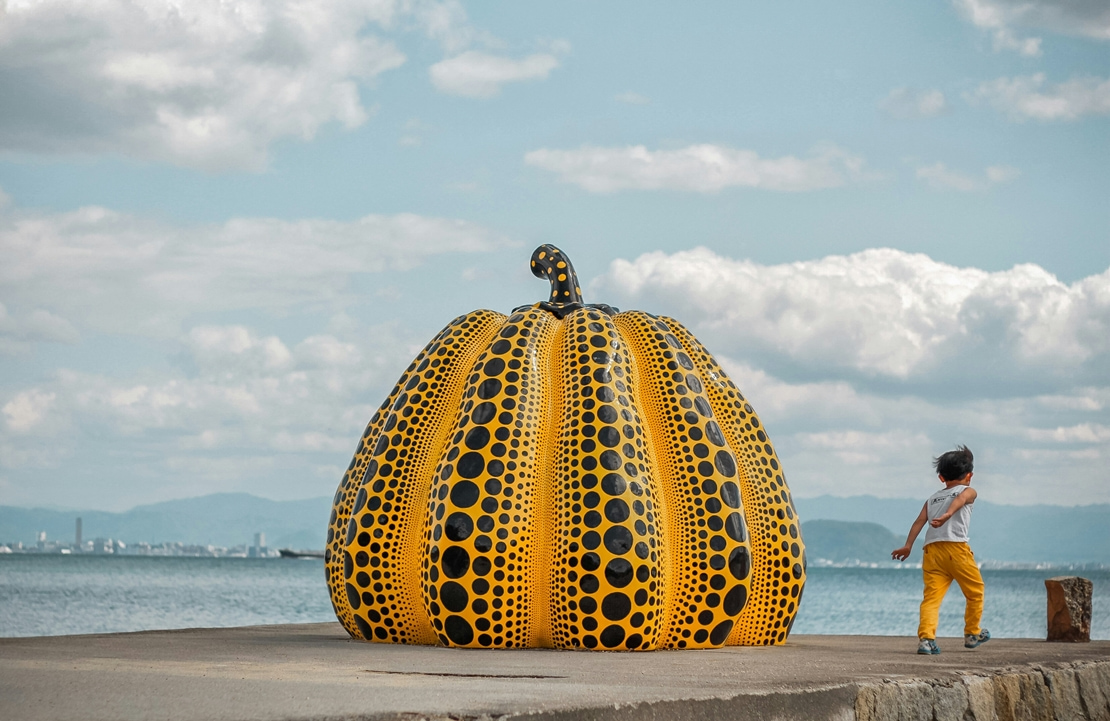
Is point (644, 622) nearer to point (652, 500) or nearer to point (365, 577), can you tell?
point (652, 500)

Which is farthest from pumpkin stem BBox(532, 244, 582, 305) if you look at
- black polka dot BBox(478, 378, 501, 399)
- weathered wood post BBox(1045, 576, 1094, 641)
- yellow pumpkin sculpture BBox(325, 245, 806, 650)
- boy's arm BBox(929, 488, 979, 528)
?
weathered wood post BBox(1045, 576, 1094, 641)

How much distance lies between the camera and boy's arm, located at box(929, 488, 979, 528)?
8844 millimetres

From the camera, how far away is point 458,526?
26.6 feet

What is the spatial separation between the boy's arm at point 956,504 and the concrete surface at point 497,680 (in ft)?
3.14

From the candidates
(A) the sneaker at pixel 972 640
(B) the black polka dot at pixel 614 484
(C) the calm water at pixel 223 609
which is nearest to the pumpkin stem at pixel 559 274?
(B) the black polka dot at pixel 614 484

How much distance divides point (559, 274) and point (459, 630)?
136 inches

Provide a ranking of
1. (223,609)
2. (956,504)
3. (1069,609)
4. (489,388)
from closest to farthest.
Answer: (489,388) < (956,504) < (1069,609) < (223,609)

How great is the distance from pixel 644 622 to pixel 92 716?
15.0ft

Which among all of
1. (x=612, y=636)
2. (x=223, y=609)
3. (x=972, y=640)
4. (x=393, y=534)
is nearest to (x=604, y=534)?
(x=612, y=636)

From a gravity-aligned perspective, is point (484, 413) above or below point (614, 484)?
above

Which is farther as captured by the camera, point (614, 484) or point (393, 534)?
point (393, 534)

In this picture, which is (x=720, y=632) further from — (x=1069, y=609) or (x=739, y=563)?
(x=1069, y=609)

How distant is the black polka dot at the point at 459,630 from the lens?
8125 mm

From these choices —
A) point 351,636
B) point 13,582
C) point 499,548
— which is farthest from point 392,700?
point 13,582
